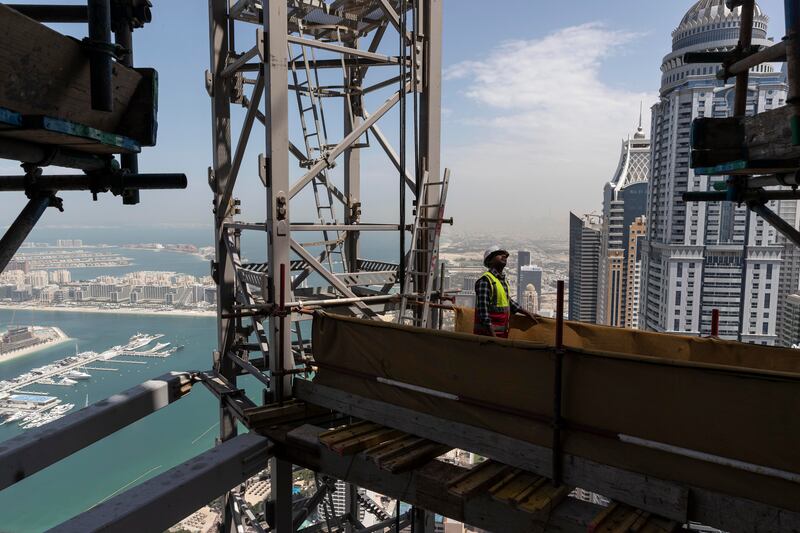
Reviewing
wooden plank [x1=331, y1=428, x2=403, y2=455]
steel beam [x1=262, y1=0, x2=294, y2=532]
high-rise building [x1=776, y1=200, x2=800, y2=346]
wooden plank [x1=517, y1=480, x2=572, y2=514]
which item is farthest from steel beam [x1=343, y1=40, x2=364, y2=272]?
high-rise building [x1=776, y1=200, x2=800, y2=346]

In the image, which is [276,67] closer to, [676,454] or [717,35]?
[676,454]

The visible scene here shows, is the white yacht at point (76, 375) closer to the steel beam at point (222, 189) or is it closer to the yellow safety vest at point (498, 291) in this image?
the steel beam at point (222, 189)

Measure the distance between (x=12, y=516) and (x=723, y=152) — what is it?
213 feet

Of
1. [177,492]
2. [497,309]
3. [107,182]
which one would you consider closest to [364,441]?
[177,492]

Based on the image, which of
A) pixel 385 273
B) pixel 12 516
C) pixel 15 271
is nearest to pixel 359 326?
pixel 385 273

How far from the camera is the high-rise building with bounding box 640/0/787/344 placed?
5803 cm

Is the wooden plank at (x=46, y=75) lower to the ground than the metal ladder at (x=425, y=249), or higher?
higher

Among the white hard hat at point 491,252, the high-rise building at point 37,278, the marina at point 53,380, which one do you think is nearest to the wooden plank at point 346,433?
the white hard hat at point 491,252

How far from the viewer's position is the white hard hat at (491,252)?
720cm

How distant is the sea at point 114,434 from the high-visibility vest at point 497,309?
29928mm

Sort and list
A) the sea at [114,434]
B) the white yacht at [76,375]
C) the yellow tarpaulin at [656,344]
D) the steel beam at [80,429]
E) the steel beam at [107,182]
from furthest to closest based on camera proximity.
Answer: the white yacht at [76,375] → the sea at [114,434] → the steel beam at [80,429] → the yellow tarpaulin at [656,344] → the steel beam at [107,182]

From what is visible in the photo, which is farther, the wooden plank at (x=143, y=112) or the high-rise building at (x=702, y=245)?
the high-rise building at (x=702, y=245)

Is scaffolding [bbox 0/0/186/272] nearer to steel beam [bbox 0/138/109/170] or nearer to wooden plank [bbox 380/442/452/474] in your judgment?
steel beam [bbox 0/138/109/170]

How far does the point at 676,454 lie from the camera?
4.27m
